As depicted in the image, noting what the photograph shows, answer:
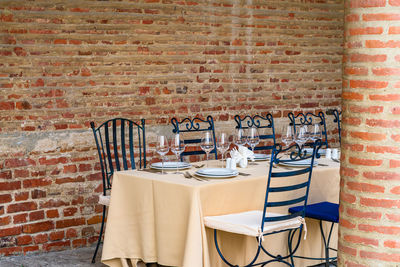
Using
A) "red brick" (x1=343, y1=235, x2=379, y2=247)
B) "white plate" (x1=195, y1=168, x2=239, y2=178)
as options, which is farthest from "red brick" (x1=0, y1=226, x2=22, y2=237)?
"red brick" (x1=343, y1=235, x2=379, y2=247)

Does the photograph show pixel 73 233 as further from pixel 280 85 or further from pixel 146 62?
pixel 280 85

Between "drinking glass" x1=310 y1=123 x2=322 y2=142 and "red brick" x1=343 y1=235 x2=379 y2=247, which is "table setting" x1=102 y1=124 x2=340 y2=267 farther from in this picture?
"red brick" x1=343 y1=235 x2=379 y2=247

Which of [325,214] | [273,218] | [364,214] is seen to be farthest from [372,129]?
[325,214]

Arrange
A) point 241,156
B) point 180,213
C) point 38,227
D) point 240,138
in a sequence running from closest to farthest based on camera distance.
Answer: point 180,213 < point 241,156 < point 240,138 < point 38,227

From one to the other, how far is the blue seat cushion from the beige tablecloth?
0.12 meters

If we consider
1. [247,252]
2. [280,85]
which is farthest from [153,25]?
[247,252]

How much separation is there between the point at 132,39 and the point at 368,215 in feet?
10.3

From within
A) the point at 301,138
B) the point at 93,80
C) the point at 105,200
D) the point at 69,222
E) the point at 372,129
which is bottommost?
the point at 69,222

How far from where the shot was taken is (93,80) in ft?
17.3

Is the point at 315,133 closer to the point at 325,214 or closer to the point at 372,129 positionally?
the point at 325,214

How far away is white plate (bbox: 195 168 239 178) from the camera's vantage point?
3.95m

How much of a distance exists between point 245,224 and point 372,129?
1148 mm

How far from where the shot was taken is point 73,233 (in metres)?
5.33

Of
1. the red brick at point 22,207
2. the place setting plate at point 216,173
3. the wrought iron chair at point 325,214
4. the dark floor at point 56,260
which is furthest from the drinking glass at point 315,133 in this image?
the red brick at point 22,207
